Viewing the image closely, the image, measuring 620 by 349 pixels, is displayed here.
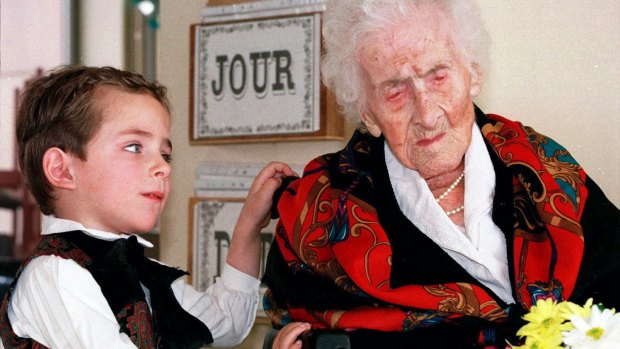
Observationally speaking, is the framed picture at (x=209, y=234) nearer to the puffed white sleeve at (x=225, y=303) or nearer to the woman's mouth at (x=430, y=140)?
the puffed white sleeve at (x=225, y=303)

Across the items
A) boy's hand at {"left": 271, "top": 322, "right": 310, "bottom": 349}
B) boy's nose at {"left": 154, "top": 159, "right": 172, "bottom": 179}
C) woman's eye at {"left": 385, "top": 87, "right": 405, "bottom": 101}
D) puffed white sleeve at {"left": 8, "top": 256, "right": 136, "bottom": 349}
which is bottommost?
boy's hand at {"left": 271, "top": 322, "right": 310, "bottom": 349}

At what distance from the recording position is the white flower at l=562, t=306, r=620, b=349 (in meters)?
0.96

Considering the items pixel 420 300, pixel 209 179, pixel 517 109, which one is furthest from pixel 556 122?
pixel 209 179

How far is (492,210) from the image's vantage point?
1.55m

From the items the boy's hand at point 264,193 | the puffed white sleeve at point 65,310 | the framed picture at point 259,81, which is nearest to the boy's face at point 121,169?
the puffed white sleeve at point 65,310

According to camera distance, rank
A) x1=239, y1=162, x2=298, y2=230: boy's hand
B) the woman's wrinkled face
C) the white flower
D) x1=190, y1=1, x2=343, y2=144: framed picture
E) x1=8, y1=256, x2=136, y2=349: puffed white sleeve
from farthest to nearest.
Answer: x1=190, y1=1, x2=343, y2=144: framed picture, x1=239, y1=162, x2=298, y2=230: boy's hand, the woman's wrinkled face, x1=8, y1=256, x2=136, y2=349: puffed white sleeve, the white flower

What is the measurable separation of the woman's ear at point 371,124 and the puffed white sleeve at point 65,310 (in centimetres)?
58

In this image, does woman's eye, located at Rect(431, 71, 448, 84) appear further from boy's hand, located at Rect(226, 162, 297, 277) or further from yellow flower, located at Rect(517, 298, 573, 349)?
yellow flower, located at Rect(517, 298, 573, 349)

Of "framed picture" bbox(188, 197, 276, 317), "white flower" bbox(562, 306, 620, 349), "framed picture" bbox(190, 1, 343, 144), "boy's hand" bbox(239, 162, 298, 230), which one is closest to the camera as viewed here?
"white flower" bbox(562, 306, 620, 349)

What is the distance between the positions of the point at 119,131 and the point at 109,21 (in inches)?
87.6

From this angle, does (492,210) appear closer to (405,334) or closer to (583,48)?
(405,334)

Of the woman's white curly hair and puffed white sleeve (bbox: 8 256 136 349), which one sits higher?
the woman's white curly hair

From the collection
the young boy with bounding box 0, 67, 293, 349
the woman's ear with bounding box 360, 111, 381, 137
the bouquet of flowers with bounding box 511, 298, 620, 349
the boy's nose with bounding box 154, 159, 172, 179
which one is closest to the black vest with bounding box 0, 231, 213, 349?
the young boy with bounding box 0, 67, 293, 349

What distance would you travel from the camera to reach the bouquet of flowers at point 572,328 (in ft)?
3.18
